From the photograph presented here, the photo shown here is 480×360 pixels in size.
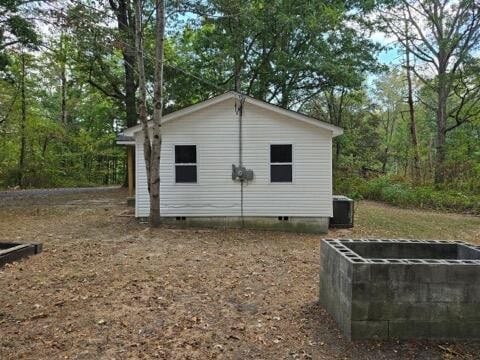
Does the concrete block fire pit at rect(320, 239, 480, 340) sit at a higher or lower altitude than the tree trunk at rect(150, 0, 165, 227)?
lower

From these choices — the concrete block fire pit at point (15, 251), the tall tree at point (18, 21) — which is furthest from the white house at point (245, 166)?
the tall tree at point (18, 21)

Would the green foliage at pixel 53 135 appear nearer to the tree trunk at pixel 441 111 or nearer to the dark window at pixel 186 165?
the dark window at pixel 186 165

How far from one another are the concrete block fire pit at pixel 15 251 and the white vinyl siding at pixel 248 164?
4.04m

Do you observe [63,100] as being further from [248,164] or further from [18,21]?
[248,164]

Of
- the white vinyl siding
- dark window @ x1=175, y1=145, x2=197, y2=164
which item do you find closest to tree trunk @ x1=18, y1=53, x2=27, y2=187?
the white vinyl siding

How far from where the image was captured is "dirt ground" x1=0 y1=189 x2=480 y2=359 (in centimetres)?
348

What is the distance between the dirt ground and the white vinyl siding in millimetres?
1815

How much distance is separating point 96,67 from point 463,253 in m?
19.8

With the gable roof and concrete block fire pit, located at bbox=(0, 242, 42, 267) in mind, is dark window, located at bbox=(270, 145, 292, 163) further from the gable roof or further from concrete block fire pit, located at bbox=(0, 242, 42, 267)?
concrete block fire pit, located at bbox=(0, 242, 42, 267)

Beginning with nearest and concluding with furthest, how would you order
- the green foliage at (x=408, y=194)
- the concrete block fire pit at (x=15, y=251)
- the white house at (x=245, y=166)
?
1. the concrete block fire pit at (x=15, y=251)
2. the white house at (x=245, y=166)
3. the green foliage at (x=408, y=194)

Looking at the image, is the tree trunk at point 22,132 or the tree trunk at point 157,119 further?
the tree trunk at point 22,132

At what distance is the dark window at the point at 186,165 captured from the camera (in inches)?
411

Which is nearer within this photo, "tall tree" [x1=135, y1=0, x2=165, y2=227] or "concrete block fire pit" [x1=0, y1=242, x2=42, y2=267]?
"concrete block fire pit" [x1=0, y1=242, x2=42, y2=267]

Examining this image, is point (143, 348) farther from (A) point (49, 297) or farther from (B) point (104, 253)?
(B) point (104, 253)
